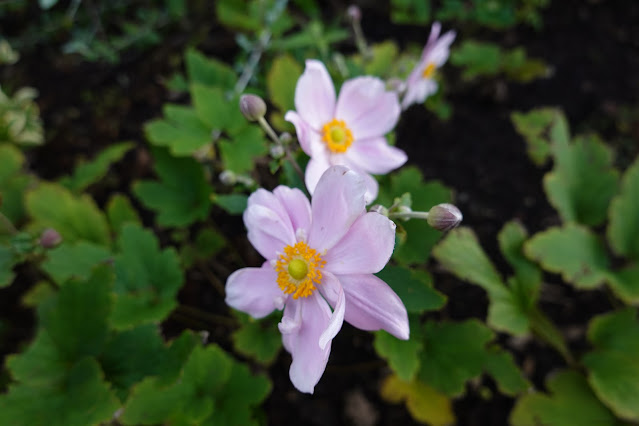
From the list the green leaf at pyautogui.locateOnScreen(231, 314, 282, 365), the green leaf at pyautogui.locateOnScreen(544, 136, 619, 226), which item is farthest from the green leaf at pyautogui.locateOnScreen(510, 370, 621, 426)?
the green leaf at pyautogui.locateOnScreen(231, 314, 282, 365)

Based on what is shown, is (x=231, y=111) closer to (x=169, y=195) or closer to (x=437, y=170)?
(x=169, y=195)

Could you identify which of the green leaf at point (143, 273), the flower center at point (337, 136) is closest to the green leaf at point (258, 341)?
the green leaf at point (143, 273)

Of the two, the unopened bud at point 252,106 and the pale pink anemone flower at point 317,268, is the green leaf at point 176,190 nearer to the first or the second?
the unopened bud at point 252,106

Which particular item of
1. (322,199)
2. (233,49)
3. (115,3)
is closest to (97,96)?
(115,3)

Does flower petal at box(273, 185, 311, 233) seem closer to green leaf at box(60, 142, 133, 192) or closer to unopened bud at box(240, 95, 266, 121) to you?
unopened bud at box(240, 95, 266, 121)

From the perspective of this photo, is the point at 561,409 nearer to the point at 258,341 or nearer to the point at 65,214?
the point at 258,341
